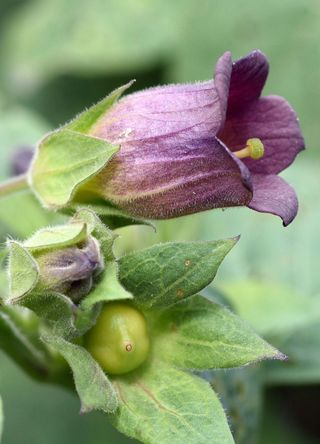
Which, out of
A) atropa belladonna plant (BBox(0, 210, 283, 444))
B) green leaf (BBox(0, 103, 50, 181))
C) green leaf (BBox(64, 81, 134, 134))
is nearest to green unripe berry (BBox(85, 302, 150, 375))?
atropa belladonna plant (BBox(0, 210, 283, 444))

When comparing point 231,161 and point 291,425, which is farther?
point 291,425

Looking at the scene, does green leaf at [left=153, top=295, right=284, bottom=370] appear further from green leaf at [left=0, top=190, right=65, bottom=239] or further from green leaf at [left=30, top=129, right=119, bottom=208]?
green leaf at [left=0, top=190, right=65, bottom=239]

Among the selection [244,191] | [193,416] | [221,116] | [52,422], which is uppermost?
[221,116]

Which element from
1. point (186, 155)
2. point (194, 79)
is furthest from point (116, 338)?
point (194, 79)

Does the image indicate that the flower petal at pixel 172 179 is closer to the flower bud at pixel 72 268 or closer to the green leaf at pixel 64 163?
the green leaf at pixel 64 163

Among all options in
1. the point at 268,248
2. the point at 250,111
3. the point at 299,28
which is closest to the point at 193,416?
the point at 250,111

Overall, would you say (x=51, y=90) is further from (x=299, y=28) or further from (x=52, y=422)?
(x=52, y=422)

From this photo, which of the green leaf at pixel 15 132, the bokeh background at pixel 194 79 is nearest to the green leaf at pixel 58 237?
the bokeh background at pixel 194 79
